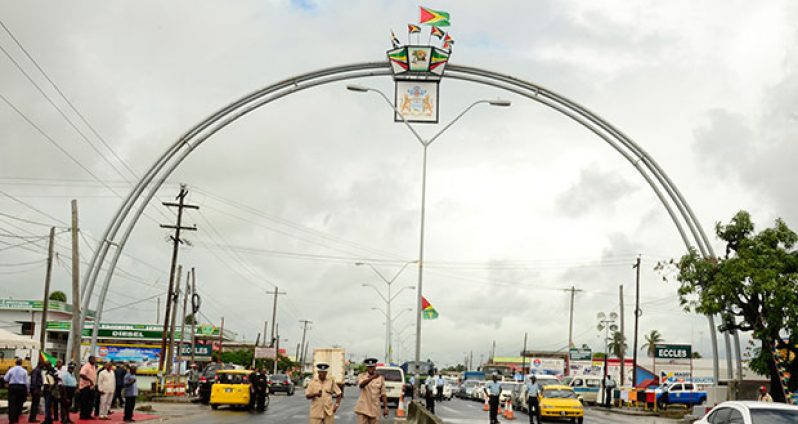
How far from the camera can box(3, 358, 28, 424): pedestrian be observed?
21422 millimetres

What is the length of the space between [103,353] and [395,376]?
5357 cm

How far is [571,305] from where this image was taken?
94.1 metres

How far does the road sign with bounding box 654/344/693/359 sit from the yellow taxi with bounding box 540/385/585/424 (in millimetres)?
52830

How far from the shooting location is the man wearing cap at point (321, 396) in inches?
588

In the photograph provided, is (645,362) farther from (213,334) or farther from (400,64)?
(400,64)

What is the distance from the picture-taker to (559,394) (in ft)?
114

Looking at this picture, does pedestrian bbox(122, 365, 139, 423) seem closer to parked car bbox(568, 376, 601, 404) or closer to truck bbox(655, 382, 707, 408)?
truck bbox(655, 382, 707, 408)

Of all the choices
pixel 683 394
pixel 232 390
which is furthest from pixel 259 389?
pixel 683 394

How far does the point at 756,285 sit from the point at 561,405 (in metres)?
8.72

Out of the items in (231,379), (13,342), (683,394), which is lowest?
(683,394)

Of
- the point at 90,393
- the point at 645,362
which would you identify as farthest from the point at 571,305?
the point at 90,393

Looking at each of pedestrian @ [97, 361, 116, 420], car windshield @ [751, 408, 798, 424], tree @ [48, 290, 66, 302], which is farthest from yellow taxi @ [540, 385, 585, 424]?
tree @ [48, 290, 66, 302]

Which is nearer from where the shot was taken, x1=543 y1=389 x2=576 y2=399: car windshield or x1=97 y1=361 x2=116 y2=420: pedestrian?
x1=97 y1=361 x2=116 y2=420: pedestrian

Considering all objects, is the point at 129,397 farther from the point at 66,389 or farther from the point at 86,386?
the point at 66,389
